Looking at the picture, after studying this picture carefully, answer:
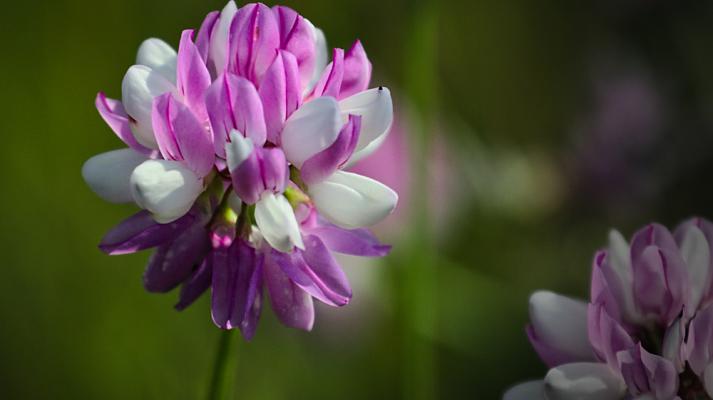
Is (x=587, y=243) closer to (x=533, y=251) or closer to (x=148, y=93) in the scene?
(x=533, y=251)

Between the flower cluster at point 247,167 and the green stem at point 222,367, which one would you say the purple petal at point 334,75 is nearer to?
the flower cluster at point 247,167

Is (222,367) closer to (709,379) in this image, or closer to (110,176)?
(110,176)

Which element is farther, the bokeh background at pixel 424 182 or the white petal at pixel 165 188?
the bokeh background at pixel 424 182

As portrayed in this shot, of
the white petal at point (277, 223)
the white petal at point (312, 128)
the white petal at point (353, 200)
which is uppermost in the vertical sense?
the white petal at point (312, 128)

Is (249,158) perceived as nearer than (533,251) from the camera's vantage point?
Yes

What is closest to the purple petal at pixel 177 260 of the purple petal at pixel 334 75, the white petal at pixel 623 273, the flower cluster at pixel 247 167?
the flower cluster at pixel 247 167

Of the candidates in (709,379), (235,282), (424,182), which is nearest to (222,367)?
(235,282)

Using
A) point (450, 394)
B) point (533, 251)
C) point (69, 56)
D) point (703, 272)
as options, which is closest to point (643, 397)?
point (703, 272)
